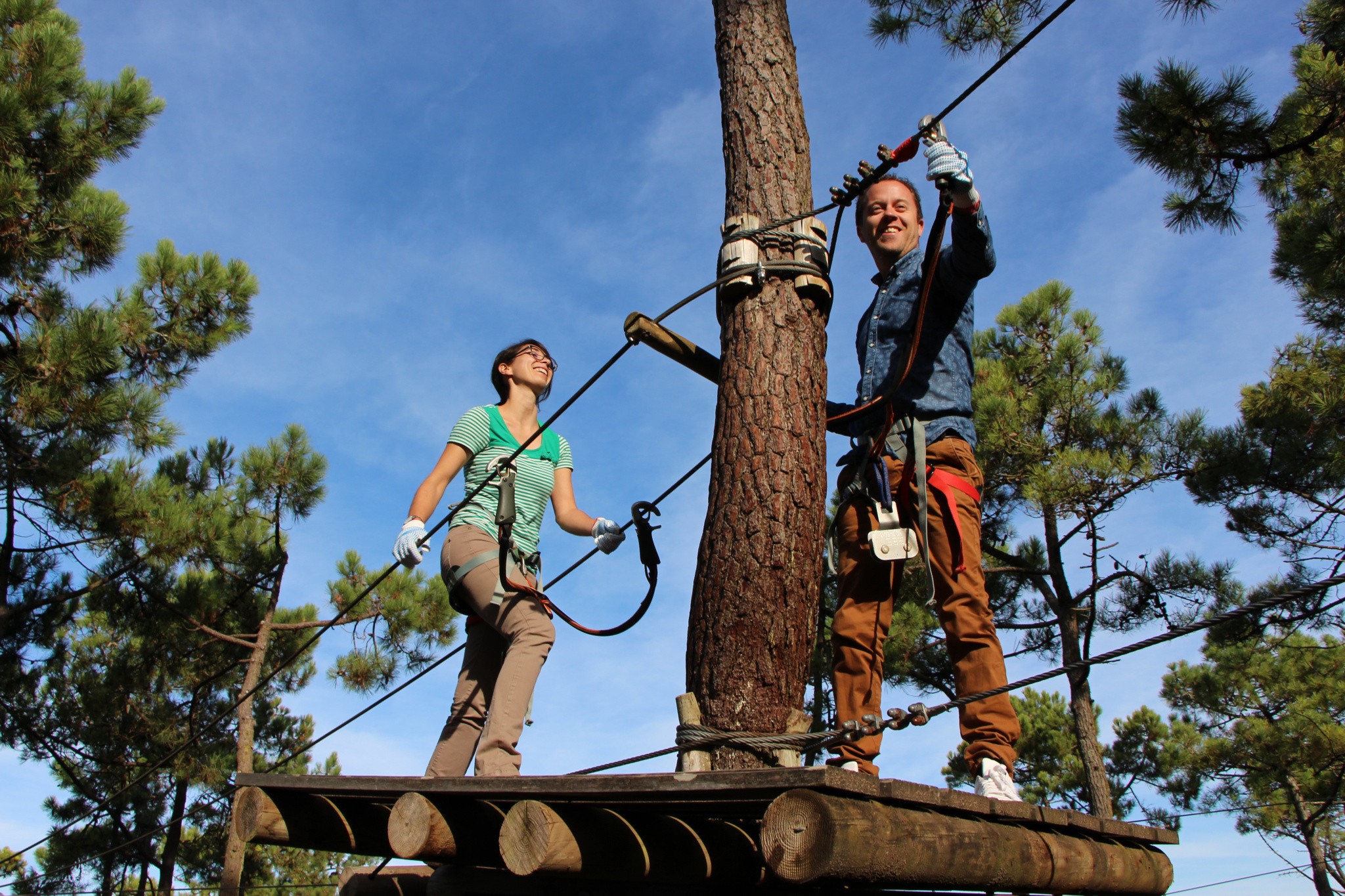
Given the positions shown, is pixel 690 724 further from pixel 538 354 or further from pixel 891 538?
pixel 538 354

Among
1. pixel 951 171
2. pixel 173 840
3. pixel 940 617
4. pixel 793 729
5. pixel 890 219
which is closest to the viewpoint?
pixel 793 729

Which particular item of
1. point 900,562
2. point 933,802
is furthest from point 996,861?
point 900,562

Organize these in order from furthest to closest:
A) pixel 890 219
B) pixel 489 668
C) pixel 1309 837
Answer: pixel 1309 837 < pixel 489 668 < pixel 890 219

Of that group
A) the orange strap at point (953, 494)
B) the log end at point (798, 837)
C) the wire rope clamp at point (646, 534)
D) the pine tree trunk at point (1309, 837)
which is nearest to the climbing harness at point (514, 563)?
the wire rope clamp at point (646, 534)

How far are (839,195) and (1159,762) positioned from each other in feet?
52.5

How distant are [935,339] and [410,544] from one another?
1928 mm

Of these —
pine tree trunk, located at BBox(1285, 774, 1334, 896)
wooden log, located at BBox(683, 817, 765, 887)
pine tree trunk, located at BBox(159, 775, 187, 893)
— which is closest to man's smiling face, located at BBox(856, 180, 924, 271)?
wooden log, located at BBox(683, 817, 765, 887)

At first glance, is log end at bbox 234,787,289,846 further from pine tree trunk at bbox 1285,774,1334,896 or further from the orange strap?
pine tree trunk at bbox 1285,774,1334,896

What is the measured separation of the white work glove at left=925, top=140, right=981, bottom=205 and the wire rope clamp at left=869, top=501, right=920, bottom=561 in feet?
2.87

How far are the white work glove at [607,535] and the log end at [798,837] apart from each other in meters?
2.11

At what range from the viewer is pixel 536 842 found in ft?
6.26

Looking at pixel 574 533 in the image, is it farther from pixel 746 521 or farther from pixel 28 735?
pixel 28 735

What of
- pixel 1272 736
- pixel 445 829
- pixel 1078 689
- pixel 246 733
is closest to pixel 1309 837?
pixel 1272 736

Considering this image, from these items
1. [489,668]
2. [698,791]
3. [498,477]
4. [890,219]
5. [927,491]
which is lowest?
[698,791]
